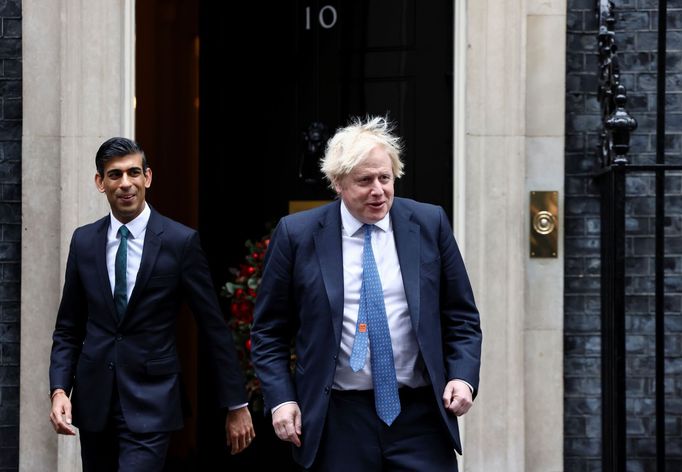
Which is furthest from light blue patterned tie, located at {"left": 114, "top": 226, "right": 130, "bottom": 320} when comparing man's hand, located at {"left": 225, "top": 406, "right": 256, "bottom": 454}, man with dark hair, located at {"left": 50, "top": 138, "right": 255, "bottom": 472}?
man's hand, located at {"left": 225, "top": 406, "right": 256, "bottom": 454}

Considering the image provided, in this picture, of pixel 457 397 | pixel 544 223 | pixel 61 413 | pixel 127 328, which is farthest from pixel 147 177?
pixel 544 223

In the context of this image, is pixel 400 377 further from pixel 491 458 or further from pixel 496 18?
pixel 496 18

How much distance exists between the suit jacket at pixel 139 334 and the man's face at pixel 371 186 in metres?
0.91

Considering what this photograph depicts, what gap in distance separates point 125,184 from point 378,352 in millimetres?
1286

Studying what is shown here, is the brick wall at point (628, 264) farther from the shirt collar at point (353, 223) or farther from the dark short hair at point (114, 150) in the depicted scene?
the dark short hair at point (114, 150)

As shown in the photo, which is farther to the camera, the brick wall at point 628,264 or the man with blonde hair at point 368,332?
the brick wall at point 628,264

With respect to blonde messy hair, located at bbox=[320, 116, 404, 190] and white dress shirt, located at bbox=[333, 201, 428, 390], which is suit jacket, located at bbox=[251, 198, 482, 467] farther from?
blonde messy hair, located at bbox=[320, 116, 404, 190]

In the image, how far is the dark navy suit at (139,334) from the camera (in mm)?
4516

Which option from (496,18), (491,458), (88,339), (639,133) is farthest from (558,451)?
(88,339)

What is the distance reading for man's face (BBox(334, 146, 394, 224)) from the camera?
13.0 ft

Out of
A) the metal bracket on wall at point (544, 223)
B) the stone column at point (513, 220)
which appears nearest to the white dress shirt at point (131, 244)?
the stone column at point (513, 220)

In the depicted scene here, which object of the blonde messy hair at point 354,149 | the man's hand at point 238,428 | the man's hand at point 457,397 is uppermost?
the blonde messy hair at point 354,149

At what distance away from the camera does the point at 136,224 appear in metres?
4.63

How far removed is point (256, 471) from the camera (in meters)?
7.41
